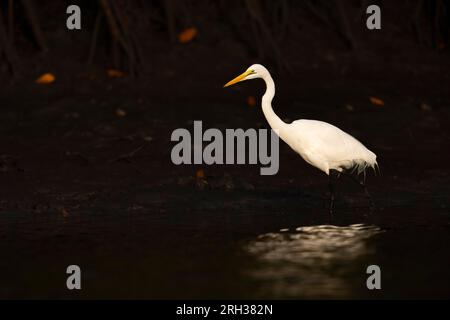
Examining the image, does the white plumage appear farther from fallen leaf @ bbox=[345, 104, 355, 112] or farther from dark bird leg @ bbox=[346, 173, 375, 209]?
fallen leaf @ bbox=[345, 104, 355, 112]

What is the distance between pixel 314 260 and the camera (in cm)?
902

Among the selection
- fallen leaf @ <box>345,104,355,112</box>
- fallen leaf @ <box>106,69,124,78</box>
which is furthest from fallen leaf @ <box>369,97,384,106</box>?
fallen leaf @ <box>106,69,124,78</box>

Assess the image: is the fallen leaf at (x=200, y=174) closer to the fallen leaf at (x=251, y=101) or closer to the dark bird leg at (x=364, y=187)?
the dark bird leg at (x=364, y=187)

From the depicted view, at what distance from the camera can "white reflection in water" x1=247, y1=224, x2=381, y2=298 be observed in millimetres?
8102

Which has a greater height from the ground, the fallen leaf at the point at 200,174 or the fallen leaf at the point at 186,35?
the fallen leaf at the point at 186,35

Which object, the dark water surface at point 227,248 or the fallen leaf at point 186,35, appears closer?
the dark water surface at point 227,248

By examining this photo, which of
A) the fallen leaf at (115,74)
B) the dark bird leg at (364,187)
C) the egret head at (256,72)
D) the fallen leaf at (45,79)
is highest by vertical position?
the fallen leaf at (115,74)

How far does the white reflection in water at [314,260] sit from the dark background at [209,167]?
0.03 metres

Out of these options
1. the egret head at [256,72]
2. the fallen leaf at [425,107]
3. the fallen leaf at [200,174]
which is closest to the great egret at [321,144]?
the egret head at [256,72]

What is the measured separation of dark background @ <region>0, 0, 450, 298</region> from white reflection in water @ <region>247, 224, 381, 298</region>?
3cm

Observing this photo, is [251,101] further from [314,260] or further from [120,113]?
[314,260]

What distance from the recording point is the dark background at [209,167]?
873cm
